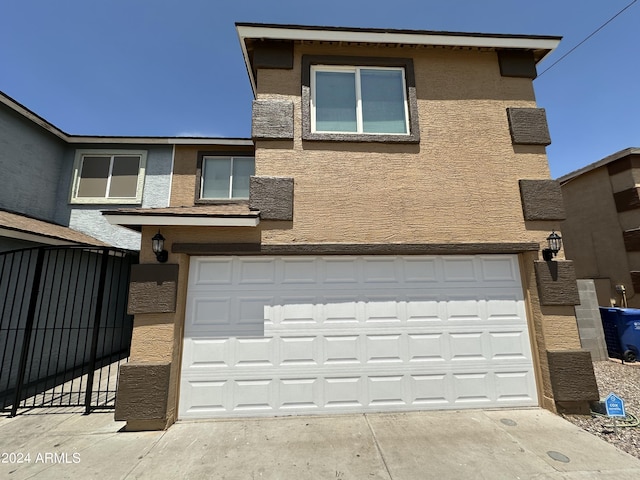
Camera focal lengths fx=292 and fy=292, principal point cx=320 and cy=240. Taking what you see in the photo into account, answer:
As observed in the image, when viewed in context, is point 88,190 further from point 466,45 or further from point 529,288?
point 529,288

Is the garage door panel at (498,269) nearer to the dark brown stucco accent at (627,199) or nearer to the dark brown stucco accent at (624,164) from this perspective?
the dark brown stucco accent at (627,199)

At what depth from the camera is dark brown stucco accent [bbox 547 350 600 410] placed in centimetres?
480

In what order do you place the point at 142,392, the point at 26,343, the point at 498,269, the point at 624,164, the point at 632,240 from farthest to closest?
the point at 624,164 < the point at 632,240 < the point at 498,269 < the point at 26,343 < the point at 142,392

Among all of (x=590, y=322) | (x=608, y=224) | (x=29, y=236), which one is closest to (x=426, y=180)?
(x=590, y=322)

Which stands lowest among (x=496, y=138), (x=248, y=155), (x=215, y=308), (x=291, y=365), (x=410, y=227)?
(x=291, y=365)

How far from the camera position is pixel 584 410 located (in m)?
4.80

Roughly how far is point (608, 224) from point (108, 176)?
17505mm

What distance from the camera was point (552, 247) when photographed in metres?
5.14

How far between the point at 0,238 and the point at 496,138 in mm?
10547

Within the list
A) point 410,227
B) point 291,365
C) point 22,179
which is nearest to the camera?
point 291,365

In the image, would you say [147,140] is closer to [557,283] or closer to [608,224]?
[557,283]

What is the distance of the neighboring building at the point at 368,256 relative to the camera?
487 centimetres

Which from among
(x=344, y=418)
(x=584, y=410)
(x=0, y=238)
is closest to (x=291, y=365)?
(x=344, y=418)

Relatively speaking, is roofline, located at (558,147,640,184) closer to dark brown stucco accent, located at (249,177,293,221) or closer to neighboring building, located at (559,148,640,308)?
neighboring building, located at (559,148,640,308)
